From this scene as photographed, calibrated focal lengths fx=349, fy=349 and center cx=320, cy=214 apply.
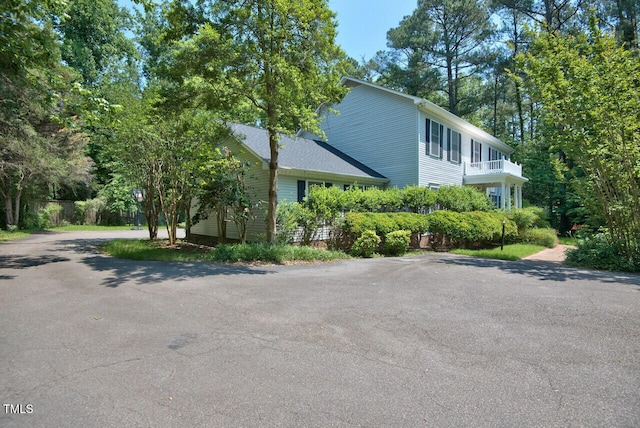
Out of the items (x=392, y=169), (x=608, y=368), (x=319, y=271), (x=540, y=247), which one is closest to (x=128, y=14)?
(x=392, y=169)

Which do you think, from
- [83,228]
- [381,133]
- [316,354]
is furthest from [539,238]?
[83,228]

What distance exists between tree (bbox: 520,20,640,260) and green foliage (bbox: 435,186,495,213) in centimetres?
581

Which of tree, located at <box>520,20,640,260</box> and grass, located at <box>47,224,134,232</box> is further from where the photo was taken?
grass, located at <box>47,224,134,232</box>

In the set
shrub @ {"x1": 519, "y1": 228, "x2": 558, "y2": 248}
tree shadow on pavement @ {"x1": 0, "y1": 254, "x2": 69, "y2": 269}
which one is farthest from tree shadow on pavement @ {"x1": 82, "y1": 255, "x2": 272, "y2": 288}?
Answer: shrub @ {"x1": 519, "y1": 228, "x2": 558, "y2": 248}

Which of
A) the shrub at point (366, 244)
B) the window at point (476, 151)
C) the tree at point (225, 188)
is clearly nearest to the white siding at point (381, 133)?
the shrub at point (366, 244)

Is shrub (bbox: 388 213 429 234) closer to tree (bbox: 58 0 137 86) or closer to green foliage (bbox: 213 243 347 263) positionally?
green foliage (bbox: 213 243 347 263)

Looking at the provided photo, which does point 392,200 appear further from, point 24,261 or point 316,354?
point 24,261

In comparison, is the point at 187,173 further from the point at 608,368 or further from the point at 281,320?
the point at 608,368

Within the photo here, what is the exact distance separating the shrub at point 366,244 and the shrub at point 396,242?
1.84 feet

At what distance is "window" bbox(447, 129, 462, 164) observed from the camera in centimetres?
1995

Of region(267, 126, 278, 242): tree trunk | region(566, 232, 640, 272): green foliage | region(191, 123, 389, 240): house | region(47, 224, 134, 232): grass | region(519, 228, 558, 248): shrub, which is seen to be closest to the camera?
region(566, 232, 640, 272): green foliage

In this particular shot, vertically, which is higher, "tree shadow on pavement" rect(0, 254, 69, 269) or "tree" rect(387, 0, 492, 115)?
"tree" rect(387, 0, 492, 115)

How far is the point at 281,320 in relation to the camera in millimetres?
4809

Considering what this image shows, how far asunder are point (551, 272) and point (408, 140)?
33.7 ft
